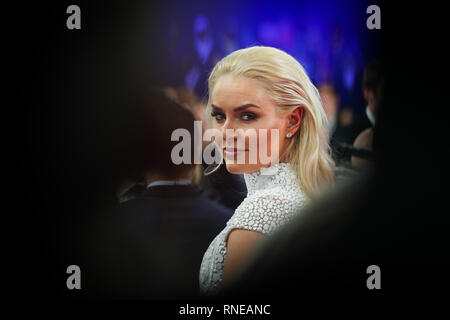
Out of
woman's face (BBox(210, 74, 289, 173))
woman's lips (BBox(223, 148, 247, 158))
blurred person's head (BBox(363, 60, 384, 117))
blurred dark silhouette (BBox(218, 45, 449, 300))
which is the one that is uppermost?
blurred person's head (BBox(363, 60, 384, 117))

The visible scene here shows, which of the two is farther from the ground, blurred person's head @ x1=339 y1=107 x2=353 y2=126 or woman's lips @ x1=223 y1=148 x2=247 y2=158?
blurred person's head @ x1=339 y1=107 x2=353 y2=126

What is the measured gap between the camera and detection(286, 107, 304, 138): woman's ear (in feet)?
6.50

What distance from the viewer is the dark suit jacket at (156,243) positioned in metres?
2.16

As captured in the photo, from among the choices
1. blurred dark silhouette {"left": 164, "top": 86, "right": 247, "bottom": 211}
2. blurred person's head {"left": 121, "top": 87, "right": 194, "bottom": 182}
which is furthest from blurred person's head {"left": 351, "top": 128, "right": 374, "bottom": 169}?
blurred person's head {"left": 121, "top": 87, "right": 194, "bottom": 182}

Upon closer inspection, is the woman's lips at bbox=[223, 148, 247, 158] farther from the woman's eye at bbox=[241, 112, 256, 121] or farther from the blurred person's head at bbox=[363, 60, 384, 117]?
the blurred person's head at bbox=[363, 60, 384, 117]

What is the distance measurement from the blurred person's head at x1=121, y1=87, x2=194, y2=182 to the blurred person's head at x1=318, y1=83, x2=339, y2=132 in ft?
2.04

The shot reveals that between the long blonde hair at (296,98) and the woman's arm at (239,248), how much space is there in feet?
1.08

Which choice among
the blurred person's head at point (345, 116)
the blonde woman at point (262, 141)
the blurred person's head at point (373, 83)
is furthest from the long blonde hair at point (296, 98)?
the blurred person's head at point (373, 83)

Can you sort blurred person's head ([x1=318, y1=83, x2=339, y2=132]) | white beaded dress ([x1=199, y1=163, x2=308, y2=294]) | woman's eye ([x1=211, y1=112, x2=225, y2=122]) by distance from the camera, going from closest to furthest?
1. white beaded dress ([x1=199, y1=163, x2=308, y2=294])
2. woman's eye ([x1=211, y1=112, x2=225, y2=122])
3. blurred person's head ([x1=318, y1=83, x2=339, y2=132])

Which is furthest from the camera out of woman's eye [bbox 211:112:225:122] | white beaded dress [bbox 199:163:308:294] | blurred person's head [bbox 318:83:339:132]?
blurred person's head [bbox 318:83:339:132]

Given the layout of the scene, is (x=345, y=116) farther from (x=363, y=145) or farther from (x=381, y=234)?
(x=381, y=234)

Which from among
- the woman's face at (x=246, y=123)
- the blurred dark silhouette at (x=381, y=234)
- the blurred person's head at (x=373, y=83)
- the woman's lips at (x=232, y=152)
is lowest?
the blurred dark silhouette at (x=381, y=234)

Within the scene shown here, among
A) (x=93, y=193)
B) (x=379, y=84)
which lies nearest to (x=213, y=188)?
(x=93, y=193)

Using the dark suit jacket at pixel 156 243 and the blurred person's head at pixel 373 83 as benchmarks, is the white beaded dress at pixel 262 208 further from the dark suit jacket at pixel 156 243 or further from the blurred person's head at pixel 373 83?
the blurred person's head at pixel 373 83
